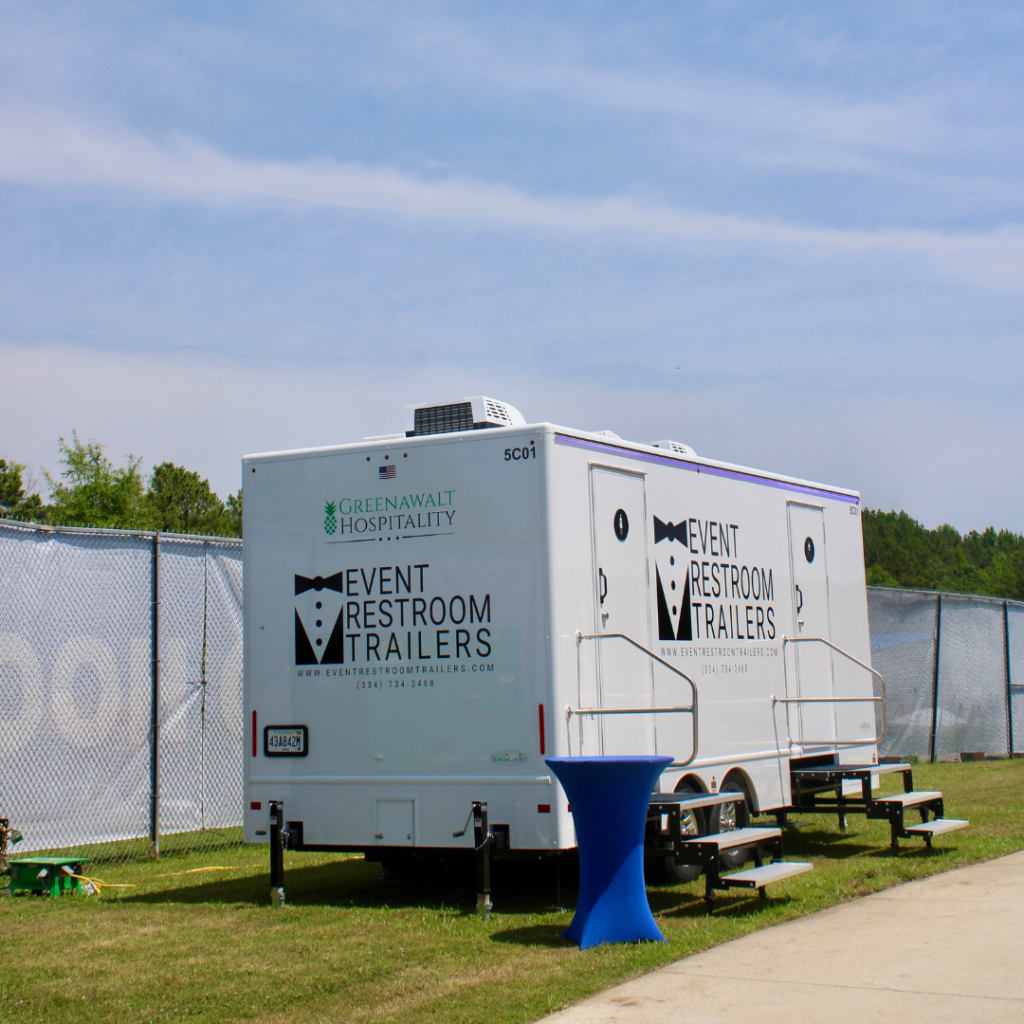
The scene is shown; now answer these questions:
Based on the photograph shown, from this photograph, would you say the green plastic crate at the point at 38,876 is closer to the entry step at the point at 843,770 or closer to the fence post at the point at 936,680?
the entry step at the point at 843,770

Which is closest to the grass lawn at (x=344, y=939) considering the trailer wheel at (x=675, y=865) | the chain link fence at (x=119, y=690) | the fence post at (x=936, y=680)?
the trailer wheel at (x=675, y=865)

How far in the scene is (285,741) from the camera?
830cm

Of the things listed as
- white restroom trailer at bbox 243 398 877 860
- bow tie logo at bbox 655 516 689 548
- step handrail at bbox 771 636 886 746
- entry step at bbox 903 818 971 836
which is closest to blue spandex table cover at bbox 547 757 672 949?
white restroom trailer at bbox 243 398 877 860

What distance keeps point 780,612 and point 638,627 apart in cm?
227

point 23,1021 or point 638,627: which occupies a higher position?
point 638,627

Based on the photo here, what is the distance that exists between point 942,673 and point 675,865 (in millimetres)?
11902

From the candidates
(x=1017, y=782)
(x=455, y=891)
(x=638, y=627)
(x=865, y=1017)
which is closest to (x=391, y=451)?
(x=638, y=627)

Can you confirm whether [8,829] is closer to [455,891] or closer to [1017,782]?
[455,891]

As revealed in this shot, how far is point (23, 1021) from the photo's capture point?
5402 mm

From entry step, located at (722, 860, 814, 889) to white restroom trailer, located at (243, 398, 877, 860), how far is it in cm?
87

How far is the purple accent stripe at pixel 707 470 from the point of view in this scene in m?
8.05

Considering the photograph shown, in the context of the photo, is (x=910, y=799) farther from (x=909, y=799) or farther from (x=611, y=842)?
(x=611, y=842)

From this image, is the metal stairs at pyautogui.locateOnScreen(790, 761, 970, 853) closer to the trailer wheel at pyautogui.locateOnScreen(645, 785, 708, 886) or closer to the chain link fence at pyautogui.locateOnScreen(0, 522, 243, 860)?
the trailer wheel at pyautogui.locateOnScreen(645, 785, 708, 886)

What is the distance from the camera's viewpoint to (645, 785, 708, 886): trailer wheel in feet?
27.5
